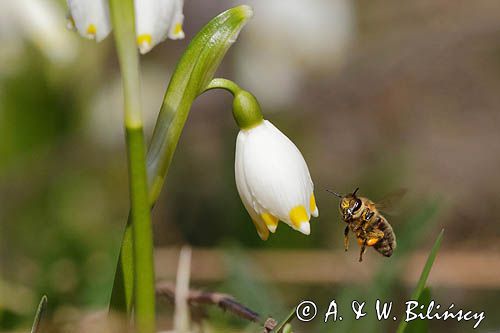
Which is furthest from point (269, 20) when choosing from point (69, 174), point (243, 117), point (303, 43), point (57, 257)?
point (243, 117)

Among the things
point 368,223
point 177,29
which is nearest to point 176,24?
point 177,29

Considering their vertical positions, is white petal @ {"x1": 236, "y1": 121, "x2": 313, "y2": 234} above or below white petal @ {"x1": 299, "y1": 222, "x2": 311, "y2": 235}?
above

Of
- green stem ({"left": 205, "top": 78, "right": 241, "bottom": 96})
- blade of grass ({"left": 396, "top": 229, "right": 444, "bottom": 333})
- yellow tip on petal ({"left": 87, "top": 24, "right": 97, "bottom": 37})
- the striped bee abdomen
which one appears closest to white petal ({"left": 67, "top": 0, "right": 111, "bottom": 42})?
yellow tip on petal ({"left": 87, "top": 24, "right": 97, "bottom": 37})

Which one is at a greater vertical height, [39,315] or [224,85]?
[224,85]

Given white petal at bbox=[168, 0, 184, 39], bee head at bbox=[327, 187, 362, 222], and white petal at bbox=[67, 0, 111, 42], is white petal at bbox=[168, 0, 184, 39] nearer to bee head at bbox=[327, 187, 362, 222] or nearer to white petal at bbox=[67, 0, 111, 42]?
white petal at bbox=[67, 0, 111, 42]

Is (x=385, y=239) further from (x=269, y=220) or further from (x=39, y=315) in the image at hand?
(x=39, y=315)

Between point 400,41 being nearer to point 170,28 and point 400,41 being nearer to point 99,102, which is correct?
point 99,102
